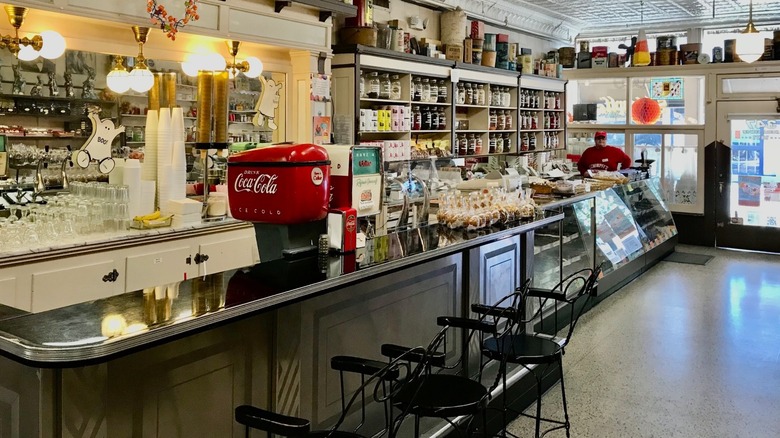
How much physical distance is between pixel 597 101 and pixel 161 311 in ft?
35.0

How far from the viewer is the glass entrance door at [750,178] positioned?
9.98 meters

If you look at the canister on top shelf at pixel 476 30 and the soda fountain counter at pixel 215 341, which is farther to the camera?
the canister on top shelf at pixel 476 30

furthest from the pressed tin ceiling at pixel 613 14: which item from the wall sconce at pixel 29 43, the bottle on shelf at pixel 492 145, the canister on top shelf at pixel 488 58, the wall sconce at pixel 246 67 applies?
the wall sconce at pixel 29 43

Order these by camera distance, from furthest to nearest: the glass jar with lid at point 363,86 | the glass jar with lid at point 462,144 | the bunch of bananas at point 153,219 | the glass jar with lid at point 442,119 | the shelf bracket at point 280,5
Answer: the glass jar with lid at point 462,144 → the glass jar with lid at point 442,119 → the glass jar with lid at point 363,86 → the shelf bracket at point 280,5 → the bunch of bananas at point 153,219

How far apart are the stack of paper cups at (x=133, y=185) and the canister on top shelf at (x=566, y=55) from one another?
8382 millimetres

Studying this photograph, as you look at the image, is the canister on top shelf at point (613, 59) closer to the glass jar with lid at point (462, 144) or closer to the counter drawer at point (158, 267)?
the glass jar with lid at point (462, 144)

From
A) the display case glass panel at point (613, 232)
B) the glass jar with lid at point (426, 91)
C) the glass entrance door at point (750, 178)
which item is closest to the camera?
the display case glass panel at point (613, 232)

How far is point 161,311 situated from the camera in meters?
1.91

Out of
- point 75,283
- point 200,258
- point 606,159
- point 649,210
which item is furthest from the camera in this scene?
point 606,159

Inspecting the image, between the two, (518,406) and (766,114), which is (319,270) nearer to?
(518,406)

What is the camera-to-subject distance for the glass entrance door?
9.98 metres

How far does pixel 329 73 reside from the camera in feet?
20.2

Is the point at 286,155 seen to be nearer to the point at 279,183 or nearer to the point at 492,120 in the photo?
the point at 279,183

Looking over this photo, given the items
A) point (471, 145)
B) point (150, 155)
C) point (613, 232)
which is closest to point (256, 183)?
point (150, 155)
